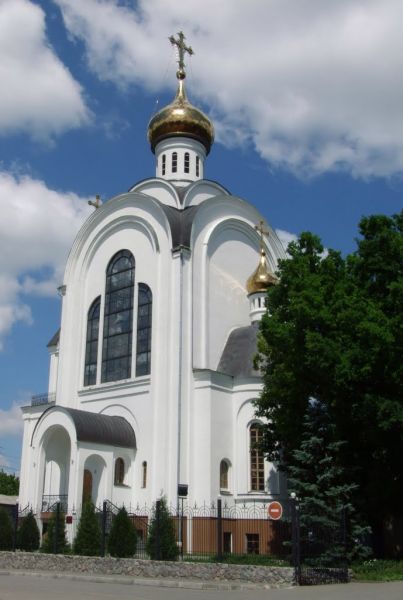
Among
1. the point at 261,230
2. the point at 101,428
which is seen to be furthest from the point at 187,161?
the point at 101,428

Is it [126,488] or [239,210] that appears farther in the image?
[239,210]

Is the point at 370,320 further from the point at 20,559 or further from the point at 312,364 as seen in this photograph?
the point at 20,559

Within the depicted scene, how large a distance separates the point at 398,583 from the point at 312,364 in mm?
5533

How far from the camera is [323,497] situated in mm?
17422

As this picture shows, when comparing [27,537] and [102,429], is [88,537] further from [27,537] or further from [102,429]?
[102,429]

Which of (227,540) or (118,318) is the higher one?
(118,318)

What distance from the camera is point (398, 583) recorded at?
14625 mm

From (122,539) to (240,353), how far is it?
10267 mm

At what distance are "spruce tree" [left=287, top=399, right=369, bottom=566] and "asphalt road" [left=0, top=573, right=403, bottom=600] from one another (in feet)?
3.48

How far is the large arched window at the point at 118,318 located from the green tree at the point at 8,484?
35.5 metres

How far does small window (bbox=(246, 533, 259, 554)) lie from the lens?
22.6m

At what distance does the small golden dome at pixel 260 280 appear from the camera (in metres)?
28.1

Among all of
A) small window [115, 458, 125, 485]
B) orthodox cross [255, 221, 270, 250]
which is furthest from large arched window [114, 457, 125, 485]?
orthodox cross [255, 221, 270, 250]

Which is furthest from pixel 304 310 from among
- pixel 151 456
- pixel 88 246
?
pixel 88 246
